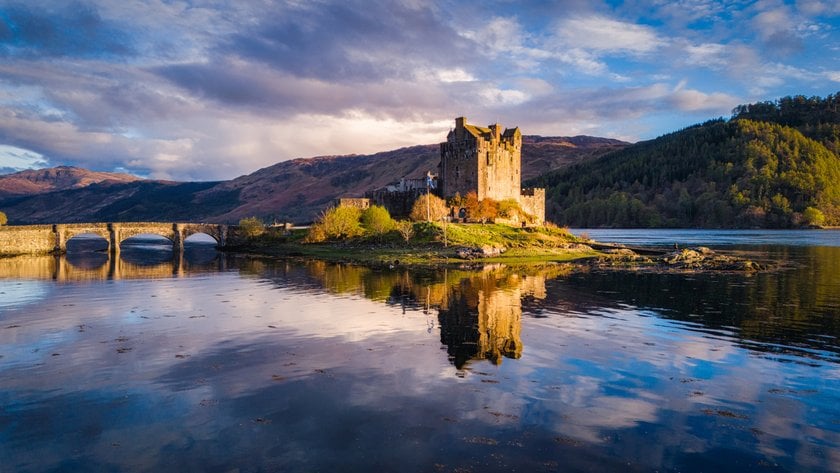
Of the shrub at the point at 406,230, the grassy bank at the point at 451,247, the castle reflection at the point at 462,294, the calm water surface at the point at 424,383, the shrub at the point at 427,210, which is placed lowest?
the calm water surface at the point at 424,383

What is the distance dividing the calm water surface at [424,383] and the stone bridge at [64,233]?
60.7m

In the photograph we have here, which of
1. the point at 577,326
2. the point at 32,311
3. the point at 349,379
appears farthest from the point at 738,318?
the point at 32,311

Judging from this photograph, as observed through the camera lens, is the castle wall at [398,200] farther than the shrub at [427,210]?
Yes

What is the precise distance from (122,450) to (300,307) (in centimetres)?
2149

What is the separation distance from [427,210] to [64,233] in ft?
210

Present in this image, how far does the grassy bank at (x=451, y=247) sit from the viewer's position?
216ft

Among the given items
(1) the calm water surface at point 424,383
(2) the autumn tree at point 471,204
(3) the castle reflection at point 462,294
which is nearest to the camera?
(1) the calm water surface at point 424,383

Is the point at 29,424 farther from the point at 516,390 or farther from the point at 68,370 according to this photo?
Result: the point at 516,390

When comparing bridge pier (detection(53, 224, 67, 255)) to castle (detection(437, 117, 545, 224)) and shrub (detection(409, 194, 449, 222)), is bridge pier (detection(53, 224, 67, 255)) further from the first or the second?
castle (detection(437, 117, 545, 224))

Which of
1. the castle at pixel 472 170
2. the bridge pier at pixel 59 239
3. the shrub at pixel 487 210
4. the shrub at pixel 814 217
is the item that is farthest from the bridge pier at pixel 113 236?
the shrub at pixel 814 217

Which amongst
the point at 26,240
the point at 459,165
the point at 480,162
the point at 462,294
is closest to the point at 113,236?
the point at 26,240

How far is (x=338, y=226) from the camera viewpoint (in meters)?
85.8

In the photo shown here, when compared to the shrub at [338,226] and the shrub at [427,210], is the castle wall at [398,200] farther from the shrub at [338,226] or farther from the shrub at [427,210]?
the shrub at [338,226]

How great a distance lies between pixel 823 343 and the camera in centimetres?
2388
